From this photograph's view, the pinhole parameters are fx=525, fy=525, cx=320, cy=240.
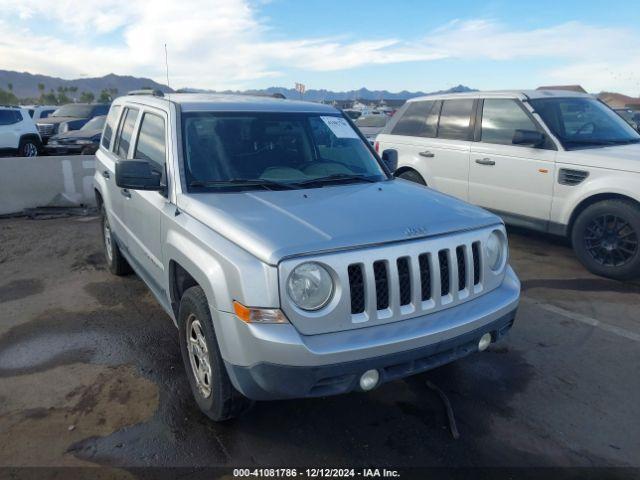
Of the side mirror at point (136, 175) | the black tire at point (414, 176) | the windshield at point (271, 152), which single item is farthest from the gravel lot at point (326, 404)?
A: the black tire at point (414, 176)

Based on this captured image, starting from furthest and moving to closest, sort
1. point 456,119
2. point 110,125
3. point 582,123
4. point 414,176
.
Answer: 1. point 414,176
2. point 456,119
3. point 582,123
4. point 110,125

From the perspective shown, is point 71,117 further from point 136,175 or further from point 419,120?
point 136,175

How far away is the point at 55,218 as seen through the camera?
8.67 m

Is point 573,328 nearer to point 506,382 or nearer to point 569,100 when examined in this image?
point 506,382

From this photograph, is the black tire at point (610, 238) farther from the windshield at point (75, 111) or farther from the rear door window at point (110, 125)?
the windshield at point (75, 111)

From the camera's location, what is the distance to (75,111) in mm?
18891

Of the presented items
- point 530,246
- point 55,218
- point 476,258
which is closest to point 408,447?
point 476,258

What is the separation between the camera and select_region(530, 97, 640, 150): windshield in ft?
19.9

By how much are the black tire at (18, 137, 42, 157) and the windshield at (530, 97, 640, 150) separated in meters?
13.7

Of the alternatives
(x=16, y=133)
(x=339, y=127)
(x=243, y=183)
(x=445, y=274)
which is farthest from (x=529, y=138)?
(x=16, y=133)

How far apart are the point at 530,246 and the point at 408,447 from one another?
4738 mm

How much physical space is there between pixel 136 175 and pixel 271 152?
1000 mm

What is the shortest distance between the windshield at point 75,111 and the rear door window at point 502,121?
51.8 ft

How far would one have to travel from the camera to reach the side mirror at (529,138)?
235 inches
